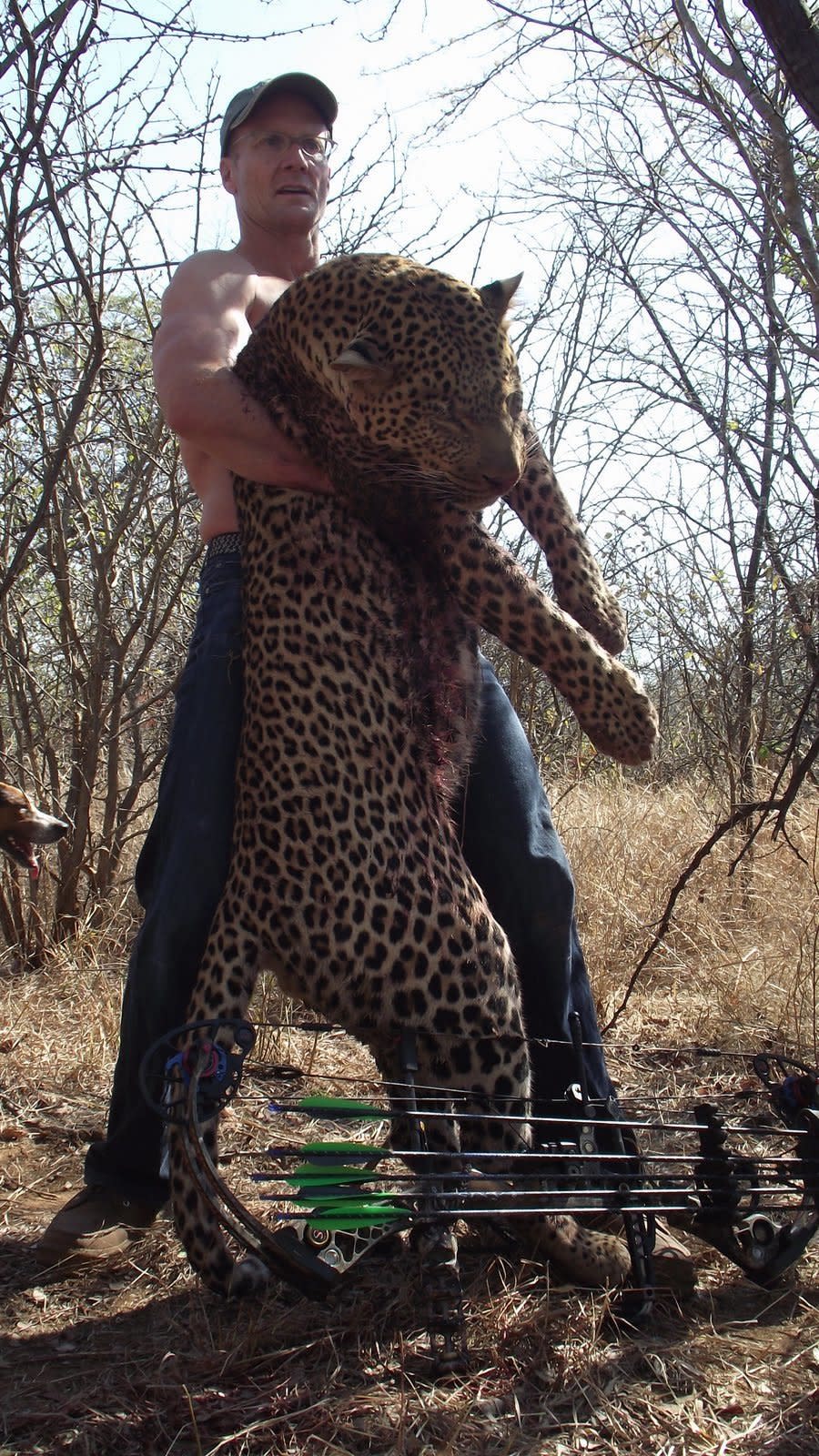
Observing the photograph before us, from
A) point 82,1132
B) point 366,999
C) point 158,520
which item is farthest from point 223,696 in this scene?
point 158,520

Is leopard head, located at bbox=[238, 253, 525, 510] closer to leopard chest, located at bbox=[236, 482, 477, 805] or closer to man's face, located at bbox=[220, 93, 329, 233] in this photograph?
leopard chest, located at bbox=[236, 482, 477, 805]

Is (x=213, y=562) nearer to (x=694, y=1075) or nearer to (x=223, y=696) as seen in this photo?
(x=223, y=696)

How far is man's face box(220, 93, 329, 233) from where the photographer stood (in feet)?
11.0

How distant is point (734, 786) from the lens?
277 inches

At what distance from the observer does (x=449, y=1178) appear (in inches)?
82.9

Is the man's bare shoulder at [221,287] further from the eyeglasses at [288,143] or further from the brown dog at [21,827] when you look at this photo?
the brown dog at [21,827]

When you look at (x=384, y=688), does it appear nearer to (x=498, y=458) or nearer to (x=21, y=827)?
(x=498, y=458)

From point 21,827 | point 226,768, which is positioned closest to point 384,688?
point 226,768

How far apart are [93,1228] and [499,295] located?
94.3 inches

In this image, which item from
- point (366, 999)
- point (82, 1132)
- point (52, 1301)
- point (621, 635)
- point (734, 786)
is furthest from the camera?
point (734, 786)

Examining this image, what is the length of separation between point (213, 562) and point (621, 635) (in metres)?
1.04

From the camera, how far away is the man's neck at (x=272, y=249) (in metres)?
3.42

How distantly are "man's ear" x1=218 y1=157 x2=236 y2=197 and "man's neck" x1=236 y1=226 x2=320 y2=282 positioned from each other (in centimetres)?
19

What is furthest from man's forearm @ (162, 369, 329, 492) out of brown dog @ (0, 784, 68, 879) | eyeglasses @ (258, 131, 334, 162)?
brown dog @ (0, 784, 68, 879)
